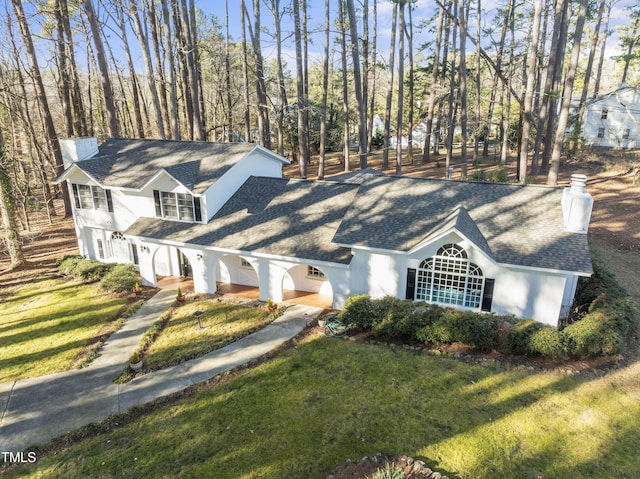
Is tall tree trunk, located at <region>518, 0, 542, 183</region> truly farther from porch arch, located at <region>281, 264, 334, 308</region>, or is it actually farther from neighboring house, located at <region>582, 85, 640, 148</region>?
neighboring house, located at <region>582, 85, 640, 148</region>

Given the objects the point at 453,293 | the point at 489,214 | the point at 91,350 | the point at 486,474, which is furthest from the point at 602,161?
the point at 91,350

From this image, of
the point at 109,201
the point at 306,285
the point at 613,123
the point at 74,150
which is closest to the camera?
the point at 306,285

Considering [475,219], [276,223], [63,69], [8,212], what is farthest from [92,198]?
[475,219]

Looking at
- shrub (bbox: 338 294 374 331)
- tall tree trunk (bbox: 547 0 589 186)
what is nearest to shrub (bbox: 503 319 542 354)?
shrub (bbox: 338 294 374 331)

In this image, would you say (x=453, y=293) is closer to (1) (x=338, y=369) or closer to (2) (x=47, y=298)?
(1) (x=338, y=369)

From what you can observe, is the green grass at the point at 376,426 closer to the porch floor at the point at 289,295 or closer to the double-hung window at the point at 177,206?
the porch floor at the point at 289,295

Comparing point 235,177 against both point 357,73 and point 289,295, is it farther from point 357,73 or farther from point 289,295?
point 357,73
